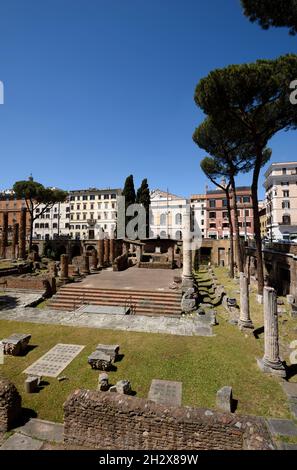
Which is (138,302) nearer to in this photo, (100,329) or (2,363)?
(100,329)

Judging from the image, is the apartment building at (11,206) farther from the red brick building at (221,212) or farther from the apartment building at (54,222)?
the red brick building at (221,212)

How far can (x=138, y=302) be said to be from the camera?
60.3ft

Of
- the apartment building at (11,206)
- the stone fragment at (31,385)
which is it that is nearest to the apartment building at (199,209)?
the apartment building at (11,206)

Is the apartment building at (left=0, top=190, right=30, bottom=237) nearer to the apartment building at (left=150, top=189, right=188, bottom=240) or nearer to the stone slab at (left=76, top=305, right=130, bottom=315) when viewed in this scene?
the apartment building at (left=150, top=189, right=188, bottom=240)

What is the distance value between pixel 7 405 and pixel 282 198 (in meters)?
50.1

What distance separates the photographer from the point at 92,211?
6800 cm

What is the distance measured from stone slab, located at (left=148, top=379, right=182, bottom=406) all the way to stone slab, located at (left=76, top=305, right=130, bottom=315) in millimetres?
8245

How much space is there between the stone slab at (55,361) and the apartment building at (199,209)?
55084 mm

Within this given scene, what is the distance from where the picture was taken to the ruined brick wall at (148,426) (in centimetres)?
524

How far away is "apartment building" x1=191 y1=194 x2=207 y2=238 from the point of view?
64.7 m

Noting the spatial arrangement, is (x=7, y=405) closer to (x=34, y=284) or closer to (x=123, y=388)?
(x=123, y=388)

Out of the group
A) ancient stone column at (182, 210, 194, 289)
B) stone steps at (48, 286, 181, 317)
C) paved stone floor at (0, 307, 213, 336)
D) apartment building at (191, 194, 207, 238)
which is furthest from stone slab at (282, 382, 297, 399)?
apartment building at (191, 194, 207, 238)

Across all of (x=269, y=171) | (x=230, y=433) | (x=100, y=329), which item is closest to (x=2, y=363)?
(x=100, y=329)
